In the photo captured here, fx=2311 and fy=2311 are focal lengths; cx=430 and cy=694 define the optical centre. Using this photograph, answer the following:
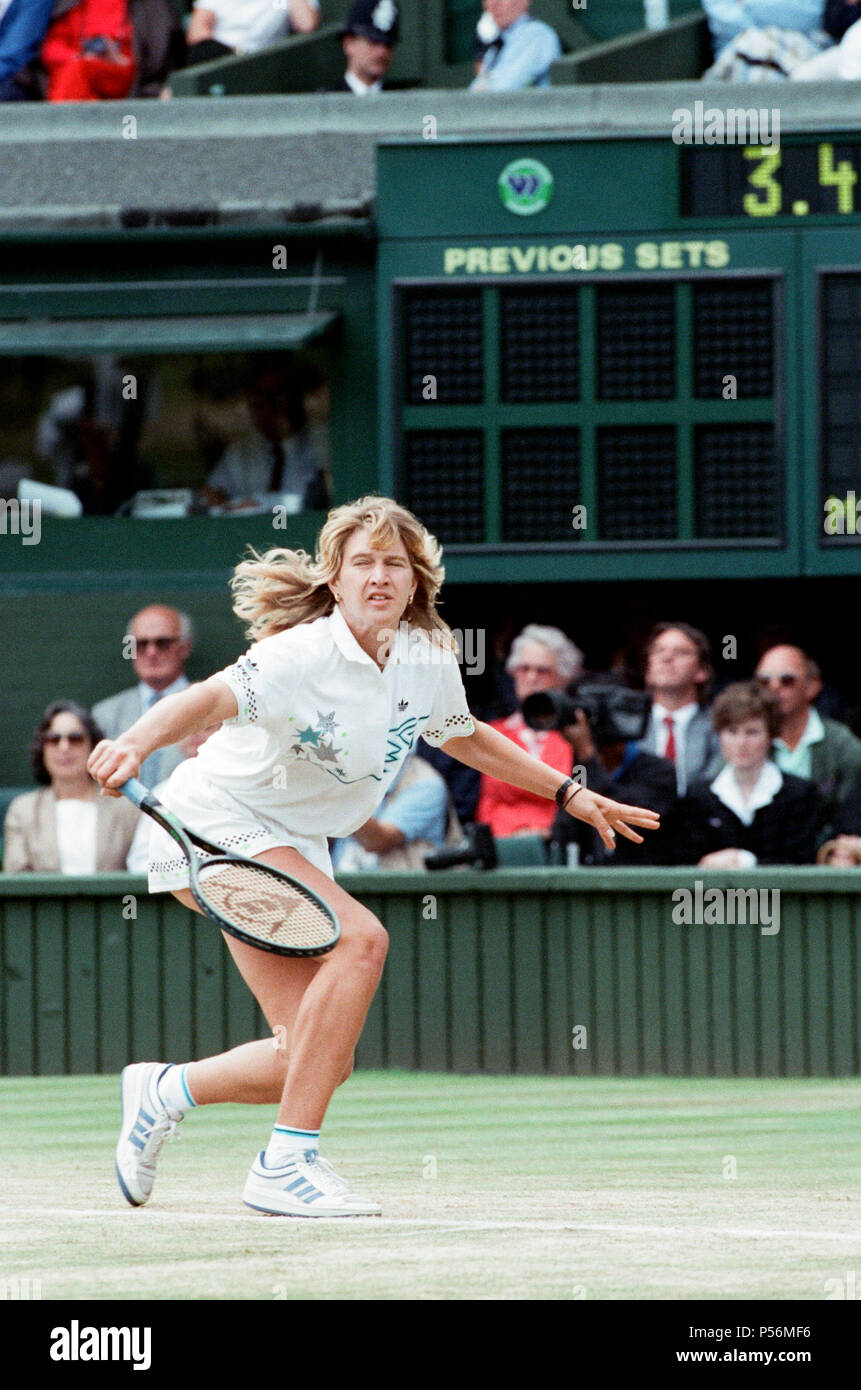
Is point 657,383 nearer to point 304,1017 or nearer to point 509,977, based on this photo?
point 509,977

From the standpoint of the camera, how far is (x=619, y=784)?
9.41m

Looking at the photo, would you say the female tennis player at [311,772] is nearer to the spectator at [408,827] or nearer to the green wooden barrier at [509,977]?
the green wooden barrier at [509,977]

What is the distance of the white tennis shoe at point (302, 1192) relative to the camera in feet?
16.5

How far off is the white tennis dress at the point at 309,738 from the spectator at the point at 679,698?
4294 millimetres

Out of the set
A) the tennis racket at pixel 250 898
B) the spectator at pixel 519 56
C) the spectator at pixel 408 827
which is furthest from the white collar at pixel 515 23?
the tennis racket at pixel 250 898

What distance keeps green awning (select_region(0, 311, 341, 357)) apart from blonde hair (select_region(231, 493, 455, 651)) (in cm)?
647

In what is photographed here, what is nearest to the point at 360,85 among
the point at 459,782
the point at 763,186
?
the point at 763,186

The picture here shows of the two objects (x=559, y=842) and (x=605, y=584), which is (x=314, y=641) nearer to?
(x=559, y=842)

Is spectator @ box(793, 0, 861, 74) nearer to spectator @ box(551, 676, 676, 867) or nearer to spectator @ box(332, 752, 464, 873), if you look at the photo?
spectator @ box(551, 676, 676, 867)

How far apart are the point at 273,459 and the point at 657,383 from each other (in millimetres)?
2250

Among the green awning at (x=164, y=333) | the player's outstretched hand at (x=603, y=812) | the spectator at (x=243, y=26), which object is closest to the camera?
the player's outstretched hand at (x=603, y=812)
